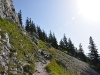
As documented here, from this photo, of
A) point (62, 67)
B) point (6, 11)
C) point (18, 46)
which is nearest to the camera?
point (18, 46)

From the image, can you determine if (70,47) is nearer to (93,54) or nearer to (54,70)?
(93,54)

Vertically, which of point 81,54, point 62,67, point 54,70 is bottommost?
point 54,70

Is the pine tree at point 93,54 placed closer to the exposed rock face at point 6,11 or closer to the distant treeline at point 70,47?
the distant treeline at point 70,47

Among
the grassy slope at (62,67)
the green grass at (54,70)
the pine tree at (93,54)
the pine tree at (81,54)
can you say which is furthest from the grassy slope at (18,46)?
the pine tree at (81,54)

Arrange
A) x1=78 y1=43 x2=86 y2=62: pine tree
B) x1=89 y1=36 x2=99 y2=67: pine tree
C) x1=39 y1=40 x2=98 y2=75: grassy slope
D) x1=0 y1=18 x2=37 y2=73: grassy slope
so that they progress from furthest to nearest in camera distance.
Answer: x1=78 y1=43 x2=86 y2=62: pine tree
x1=89 y1=36 x2=99 y2=67: pine tree
x1=39 y1=40 x2=98 y2=75: grassy slope
x1=0 y1=18 x2=37 y2=73: grassy slope

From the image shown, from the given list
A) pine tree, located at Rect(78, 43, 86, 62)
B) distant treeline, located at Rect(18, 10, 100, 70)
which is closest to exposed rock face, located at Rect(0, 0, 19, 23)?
distant treeline, located at Rect(18, 10, 100, 70)

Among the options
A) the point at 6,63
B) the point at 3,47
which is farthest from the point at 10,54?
the point at 6,63

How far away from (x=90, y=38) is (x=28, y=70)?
55.4m

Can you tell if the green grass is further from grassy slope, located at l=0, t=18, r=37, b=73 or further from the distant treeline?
the distant treeline

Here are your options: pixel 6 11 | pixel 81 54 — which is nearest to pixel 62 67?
pixel 6 11

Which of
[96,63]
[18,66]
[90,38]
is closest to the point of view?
[18,66]

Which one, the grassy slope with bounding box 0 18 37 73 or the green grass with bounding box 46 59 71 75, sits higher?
the grassy slope with bounding box 0 18 37 73

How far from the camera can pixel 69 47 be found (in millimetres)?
110188

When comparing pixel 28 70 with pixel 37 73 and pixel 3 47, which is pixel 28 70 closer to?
pixel 37 73
